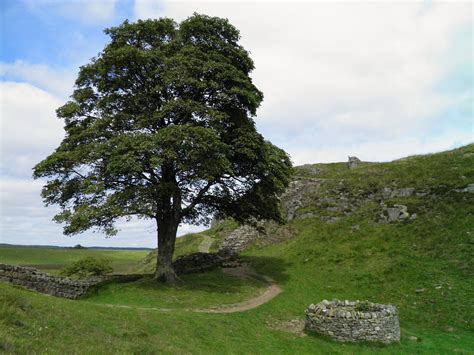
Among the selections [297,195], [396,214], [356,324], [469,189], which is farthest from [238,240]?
Result: [356,324]

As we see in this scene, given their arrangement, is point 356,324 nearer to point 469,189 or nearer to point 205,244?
point 469,189

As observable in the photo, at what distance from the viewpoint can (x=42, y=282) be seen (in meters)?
26.1

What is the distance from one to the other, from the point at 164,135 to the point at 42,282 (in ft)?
42.9

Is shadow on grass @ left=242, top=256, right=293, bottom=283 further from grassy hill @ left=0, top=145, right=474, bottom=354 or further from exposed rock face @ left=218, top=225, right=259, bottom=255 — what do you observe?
exposed rock face @ left=218, top=225, right=259, bottom=255

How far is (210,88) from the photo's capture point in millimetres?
28234

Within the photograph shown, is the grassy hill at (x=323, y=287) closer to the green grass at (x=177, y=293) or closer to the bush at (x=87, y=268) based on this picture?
the green grass at (x=177, y=293)

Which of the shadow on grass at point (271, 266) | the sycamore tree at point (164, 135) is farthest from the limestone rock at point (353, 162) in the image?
the sycamore tree at point (164, 135)

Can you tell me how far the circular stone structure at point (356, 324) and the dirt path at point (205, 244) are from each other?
87.4 feet

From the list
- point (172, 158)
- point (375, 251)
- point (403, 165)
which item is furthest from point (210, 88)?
point (403, 165)

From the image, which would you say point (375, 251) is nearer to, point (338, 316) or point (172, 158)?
point (338, 316)

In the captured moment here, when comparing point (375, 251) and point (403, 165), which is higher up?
point (403, 165)

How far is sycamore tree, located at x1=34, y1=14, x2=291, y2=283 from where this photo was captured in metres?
25.1

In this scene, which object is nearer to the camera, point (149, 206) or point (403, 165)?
point (149, 206)

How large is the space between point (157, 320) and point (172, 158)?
1035cm
